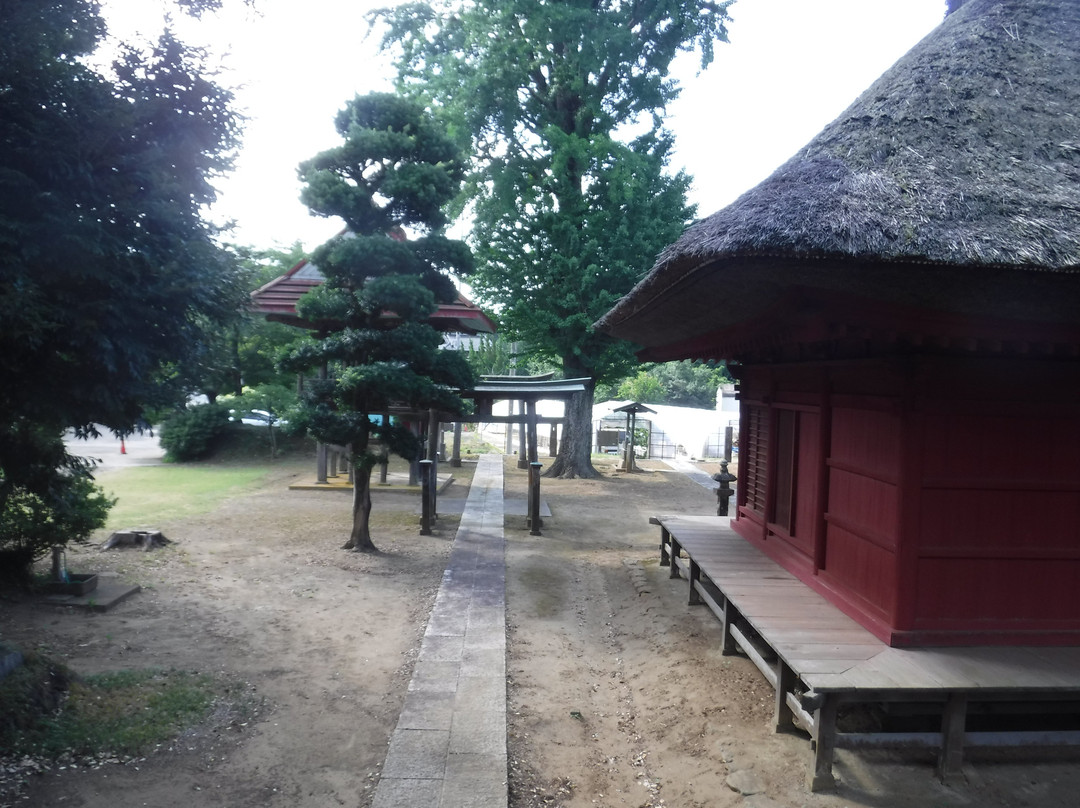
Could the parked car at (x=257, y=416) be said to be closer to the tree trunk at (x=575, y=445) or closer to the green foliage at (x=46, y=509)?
the tree trunk at (x=575, y=445)

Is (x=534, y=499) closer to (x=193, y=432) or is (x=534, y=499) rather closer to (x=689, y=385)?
(x=193, y=432)

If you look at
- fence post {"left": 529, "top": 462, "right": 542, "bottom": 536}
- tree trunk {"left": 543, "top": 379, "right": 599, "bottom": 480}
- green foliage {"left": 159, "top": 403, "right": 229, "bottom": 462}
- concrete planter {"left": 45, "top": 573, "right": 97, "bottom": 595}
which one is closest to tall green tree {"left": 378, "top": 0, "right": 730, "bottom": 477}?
tree trunk {"left": 543, "top": 379, "right": 599, "bottom": 480}

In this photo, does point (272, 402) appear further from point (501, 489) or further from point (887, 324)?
point (887, 324)

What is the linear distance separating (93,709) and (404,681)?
2113mm

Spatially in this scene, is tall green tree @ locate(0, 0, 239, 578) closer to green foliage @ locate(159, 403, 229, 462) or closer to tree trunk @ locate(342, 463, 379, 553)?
tree trunk @ locate(342, 463, 379, 553)

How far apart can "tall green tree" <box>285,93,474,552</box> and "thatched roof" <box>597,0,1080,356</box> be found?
13.4 feet

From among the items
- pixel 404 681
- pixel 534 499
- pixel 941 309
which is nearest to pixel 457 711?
pixel 404 681

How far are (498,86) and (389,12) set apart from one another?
13.0ft

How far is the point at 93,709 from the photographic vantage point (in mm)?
4715

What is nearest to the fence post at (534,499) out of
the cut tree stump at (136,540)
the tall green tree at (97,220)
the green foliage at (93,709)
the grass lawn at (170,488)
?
the cut tree stump at (136,540)

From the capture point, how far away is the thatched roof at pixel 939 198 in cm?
382

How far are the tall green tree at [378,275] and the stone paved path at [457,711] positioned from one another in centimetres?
238

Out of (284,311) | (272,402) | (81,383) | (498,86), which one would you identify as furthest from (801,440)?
(272,402)

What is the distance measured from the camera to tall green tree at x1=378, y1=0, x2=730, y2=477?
1656 cm
